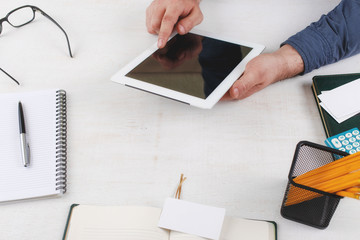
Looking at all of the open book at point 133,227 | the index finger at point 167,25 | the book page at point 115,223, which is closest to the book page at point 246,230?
the open book at point 133,227

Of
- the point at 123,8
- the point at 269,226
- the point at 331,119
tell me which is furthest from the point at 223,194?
the point at 123,8

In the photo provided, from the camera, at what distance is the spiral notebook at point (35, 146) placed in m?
0.65

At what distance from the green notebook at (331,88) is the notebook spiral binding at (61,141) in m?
0.58

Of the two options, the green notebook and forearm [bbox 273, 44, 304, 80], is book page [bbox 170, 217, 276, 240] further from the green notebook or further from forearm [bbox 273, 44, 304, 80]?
forearm [bbox 273, 44, 304, 80]

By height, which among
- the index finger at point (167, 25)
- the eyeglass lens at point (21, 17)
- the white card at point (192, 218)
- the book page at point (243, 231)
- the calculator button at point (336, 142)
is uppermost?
the eyeglass lens at point (21, 17)

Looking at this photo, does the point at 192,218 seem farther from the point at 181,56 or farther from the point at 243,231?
the point at 181,56

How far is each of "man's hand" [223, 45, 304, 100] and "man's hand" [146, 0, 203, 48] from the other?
0.75 feet

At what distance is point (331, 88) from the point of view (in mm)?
772

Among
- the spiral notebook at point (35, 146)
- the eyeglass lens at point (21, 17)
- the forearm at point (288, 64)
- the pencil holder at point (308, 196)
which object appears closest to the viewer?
the pencil holder at point (308, 196)

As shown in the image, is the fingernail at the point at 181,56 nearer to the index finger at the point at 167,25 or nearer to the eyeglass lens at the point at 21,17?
the index finger at the point at 167,25

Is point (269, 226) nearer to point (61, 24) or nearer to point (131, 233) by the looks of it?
point (131, 233)

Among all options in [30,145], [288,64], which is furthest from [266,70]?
[30,145]

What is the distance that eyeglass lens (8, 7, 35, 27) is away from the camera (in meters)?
1.00

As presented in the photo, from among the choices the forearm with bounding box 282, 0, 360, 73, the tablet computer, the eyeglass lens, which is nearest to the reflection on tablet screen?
the tablet computer
